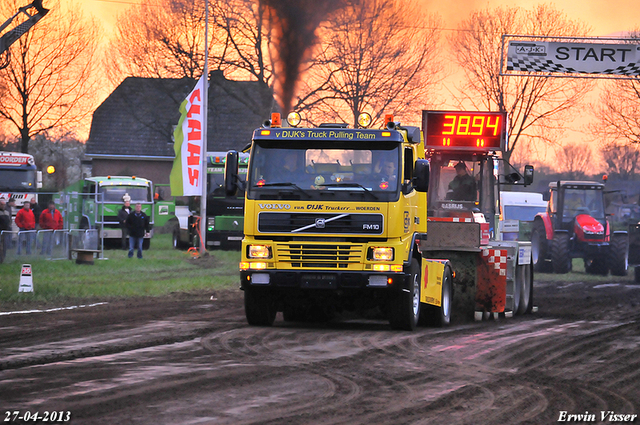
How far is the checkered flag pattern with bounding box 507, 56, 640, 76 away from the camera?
23688 millimetres

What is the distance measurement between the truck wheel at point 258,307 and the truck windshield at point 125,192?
76.8ft

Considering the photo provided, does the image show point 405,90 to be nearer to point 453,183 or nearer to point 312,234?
point 453,183

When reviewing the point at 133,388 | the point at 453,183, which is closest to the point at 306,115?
the point at 453,183

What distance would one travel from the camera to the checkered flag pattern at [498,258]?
15.6m

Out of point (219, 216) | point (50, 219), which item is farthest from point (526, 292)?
point (219, 216)

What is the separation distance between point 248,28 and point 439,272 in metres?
24.4

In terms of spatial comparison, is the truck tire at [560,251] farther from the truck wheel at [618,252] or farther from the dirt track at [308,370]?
the dirt track at [308,370]

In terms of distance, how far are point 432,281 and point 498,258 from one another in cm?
229

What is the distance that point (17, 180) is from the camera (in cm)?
3594

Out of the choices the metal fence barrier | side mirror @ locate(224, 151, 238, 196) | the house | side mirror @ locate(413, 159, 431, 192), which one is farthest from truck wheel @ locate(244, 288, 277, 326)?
the house

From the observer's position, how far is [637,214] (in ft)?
209

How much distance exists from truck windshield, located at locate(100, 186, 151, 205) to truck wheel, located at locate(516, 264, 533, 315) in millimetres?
21791

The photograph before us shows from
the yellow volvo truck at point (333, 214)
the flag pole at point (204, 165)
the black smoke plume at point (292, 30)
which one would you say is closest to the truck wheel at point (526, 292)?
the yellow volvo truck at point (333, 214)

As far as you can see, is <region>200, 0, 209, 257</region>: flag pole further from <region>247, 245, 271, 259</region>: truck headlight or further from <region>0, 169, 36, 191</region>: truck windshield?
<region>247, 245, 271, 259</region>: truck headlight
